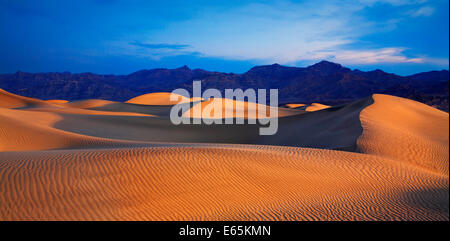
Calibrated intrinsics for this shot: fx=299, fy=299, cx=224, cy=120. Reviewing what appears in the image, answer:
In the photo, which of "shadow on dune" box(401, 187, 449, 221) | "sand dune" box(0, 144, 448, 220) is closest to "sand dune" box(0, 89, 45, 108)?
"sand dune" box(0, 144, 448, 220)

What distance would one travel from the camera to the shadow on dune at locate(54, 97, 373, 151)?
14.8 metres

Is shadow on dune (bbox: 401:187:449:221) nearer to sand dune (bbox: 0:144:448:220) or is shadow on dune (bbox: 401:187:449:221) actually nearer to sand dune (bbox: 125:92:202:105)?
sand dune (bbox: 0:144:448:220)

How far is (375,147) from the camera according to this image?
11516 mm

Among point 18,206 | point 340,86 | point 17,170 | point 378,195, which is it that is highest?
point 340,86

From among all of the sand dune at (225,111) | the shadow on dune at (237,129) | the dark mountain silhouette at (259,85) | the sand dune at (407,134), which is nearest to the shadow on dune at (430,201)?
the sand dune at (407,134)

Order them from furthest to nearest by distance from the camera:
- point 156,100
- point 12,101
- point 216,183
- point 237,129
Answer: point 156,100 → point 12,101 → point 237,129 → point 216,183

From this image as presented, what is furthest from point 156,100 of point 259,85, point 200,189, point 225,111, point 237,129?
point 259,85

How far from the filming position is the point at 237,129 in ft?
65.7

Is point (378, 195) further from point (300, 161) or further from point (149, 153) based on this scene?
point (149, 153)

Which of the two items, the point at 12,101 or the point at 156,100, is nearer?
the point at 12,101

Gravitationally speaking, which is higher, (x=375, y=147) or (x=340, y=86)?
(x=340, y=86)

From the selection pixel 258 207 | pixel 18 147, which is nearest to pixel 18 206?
pixel 258 207

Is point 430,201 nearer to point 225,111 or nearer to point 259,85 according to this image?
point 225,111
